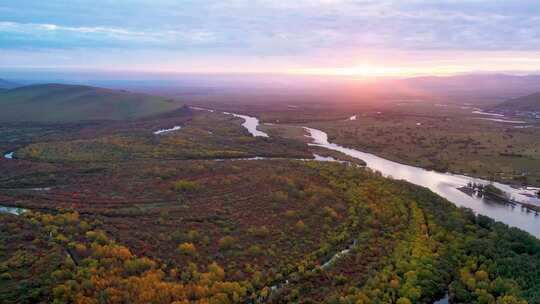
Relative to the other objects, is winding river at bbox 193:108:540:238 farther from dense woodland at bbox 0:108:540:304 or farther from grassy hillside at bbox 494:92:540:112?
grassy hillside at bbox 494:92:540:112

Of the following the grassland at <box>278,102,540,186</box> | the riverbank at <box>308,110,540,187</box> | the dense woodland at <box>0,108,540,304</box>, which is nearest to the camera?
the dense woodland at <box>0,108,540,304</box>

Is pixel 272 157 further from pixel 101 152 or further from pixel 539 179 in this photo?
pixel 539 179

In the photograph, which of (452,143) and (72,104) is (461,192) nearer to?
(452,143)

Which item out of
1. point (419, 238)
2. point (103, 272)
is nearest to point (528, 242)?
point (419, 238)

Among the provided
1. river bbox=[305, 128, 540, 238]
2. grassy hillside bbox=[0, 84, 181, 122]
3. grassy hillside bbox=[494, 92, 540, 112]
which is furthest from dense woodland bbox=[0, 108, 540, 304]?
grassy hillside bbox=[494, 92, 540, 112]

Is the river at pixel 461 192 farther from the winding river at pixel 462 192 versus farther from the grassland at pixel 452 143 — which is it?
the grassland at pixel 452 143
